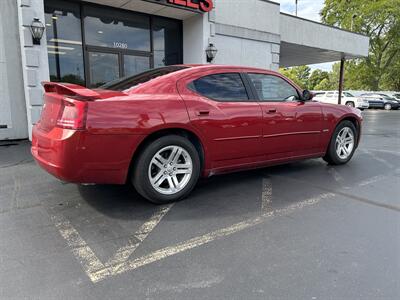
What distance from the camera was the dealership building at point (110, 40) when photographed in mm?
7078

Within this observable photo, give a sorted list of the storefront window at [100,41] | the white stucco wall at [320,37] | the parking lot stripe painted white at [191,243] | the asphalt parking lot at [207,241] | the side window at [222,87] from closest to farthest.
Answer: the asphalt parking lot at [207,241] < the parking lot stripe painted white at [191,243] < the side window at [222,87] < the storefront window at [100,41] < the white stucco wall at [320,37]

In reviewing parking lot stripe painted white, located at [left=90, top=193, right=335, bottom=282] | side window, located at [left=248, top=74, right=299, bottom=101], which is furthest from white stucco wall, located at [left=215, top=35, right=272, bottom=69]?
parking lot stripe painted white, located at [left=90, top=193, right=335, bottom=282]

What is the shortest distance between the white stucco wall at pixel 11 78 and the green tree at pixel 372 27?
32.8 metres

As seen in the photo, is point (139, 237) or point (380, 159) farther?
A: point (380, 159)

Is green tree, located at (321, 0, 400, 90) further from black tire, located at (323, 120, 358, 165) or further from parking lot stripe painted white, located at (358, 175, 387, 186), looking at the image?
parking lot stripe painted white, located at (358, 175, 387, 186)

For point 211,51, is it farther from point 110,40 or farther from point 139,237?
point 139,237

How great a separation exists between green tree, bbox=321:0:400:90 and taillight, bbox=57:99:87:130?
3522 centimetres

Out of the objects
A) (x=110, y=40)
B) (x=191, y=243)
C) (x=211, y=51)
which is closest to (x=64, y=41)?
(x=110, y=40)

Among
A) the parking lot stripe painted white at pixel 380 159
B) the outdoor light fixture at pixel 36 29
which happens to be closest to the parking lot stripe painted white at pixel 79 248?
the parking lot stripe painted white at pixel 380 159

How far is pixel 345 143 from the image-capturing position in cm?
539

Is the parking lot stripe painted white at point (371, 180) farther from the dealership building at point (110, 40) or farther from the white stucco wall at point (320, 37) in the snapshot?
the white stucco wall at point (320, 37)

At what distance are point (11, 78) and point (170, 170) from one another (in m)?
5.87

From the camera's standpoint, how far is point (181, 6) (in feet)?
29.0

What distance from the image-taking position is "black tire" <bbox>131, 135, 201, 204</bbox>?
3.25 metres
